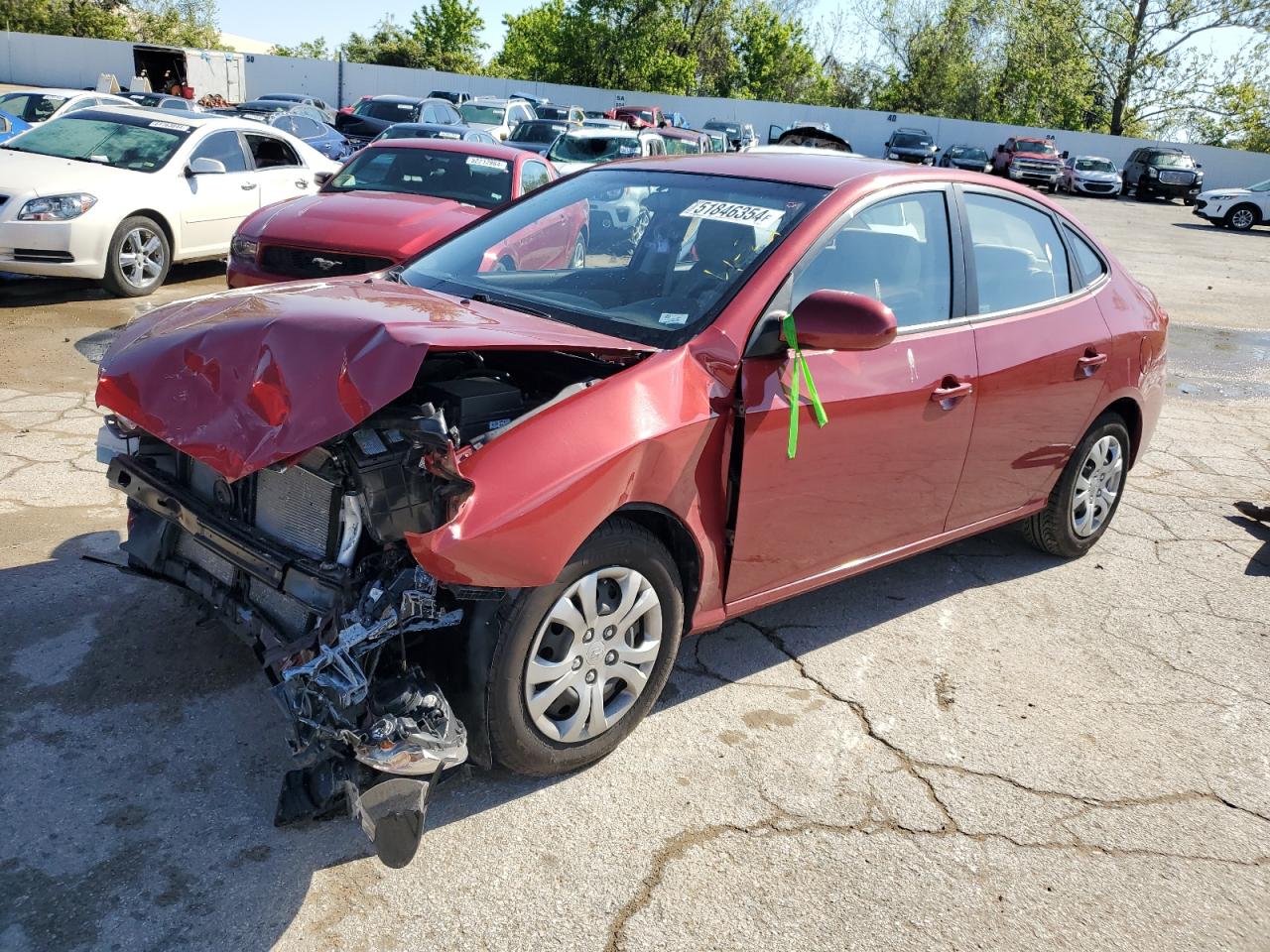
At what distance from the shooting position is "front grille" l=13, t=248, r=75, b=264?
8.34 m

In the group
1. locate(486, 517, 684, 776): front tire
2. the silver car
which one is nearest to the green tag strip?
locate(486, 517, 684, 776): front tire

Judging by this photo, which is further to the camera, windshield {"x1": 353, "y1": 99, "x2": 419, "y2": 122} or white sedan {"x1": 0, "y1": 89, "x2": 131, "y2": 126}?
windshield {"x1": 353, "y1": 99, "x2": 419, "y2": 122}

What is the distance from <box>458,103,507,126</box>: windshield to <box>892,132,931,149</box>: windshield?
1788 centimetres

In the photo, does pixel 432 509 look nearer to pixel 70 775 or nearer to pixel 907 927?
pixel 70 775

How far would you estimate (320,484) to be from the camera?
290 cm

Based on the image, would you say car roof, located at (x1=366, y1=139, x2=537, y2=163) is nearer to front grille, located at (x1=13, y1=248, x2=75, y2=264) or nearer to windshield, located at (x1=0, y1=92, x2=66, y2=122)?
front grille, located at (x1=13, y1=248, x2=75, y2=264)

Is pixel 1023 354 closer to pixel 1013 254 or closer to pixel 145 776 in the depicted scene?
pixel 1013 254

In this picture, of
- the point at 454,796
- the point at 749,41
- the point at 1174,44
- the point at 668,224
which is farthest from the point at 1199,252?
the point at 749,41

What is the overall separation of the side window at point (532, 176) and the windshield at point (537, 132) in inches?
487

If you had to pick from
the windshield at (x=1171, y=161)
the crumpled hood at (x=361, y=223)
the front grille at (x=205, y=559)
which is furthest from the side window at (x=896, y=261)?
the windshield at (x=1171, y=161)

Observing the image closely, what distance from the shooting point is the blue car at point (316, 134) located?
59.8 feet

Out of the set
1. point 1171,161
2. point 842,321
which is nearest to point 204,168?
point 842,321

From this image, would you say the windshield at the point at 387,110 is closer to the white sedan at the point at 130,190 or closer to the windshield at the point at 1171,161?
the white sedan at the point at 130,190

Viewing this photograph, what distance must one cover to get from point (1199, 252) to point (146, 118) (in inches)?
773
